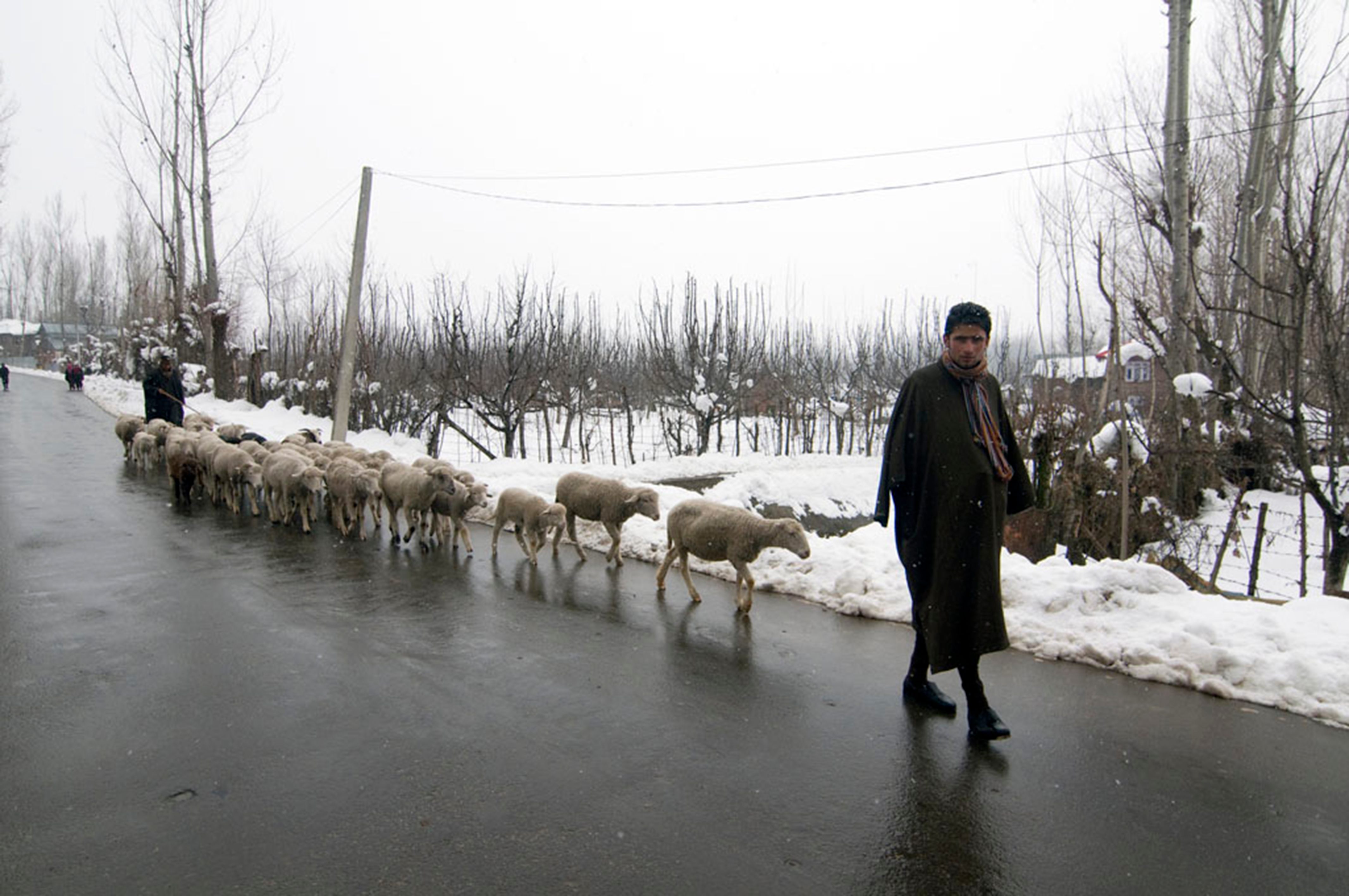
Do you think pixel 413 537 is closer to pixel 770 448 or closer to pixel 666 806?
pixel 666 806

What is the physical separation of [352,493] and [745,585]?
19.1 feet

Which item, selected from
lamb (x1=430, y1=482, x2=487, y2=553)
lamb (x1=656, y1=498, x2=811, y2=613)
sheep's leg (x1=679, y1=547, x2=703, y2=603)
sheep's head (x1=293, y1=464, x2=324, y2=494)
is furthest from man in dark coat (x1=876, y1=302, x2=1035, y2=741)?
sheep's head (x1=293, y1=464, x2=324, y2=494)

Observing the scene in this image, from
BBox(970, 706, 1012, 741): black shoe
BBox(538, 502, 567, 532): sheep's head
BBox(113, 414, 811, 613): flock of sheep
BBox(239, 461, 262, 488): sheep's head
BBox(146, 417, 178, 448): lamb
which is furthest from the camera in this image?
BBox(146, 417, 178, 448): lamb

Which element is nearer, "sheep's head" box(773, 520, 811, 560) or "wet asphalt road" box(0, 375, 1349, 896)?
"wet asphalt road" box(0, 375, 1349, 896)

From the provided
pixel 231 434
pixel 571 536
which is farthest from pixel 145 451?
pixel 571 536

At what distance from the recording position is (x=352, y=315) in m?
18.4

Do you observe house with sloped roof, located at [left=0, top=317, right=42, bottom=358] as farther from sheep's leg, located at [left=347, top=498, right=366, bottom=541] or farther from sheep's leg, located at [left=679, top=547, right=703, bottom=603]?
sheep's leg, located at [left=679, top=547, right=703, bottom=603]

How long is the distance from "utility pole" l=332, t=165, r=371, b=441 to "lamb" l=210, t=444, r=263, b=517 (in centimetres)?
584

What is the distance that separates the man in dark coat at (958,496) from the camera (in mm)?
4469

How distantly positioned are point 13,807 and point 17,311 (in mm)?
155469

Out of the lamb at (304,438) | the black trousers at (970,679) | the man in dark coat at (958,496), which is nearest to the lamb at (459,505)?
the lamb at (304,438)

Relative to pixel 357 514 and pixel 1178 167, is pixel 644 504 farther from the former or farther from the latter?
pixel 1178 167

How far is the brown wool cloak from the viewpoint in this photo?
14.7ft

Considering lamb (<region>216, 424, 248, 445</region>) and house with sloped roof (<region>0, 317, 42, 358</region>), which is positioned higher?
house with sloped roof (<region>0, 317, 42, 358</region>)
